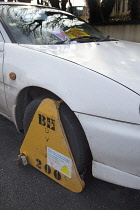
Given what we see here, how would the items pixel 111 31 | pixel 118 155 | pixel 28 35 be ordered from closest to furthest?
pixel 118 155 → pixel 28 35 → pixel 111 31

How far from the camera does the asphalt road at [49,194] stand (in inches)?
65.5

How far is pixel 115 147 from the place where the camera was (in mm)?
1423

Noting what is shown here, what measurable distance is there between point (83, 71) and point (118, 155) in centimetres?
63

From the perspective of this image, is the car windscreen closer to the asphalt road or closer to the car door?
the car door

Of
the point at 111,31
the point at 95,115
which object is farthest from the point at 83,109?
the point at 111,31

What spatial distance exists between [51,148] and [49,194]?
374mm

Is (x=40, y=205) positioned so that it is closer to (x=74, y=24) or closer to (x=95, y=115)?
(x=95, y=115)

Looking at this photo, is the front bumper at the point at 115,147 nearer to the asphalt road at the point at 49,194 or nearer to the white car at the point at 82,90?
the white car at the point at 82,90

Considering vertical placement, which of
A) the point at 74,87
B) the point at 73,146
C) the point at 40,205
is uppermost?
the point at 74,87

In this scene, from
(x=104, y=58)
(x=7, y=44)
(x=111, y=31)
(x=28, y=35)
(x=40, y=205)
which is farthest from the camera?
(x=111, y=31)

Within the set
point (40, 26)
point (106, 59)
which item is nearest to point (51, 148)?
point (106, 59)

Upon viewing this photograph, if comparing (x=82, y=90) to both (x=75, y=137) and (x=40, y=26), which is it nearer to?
(x=75, y=137)

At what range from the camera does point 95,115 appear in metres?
1.46

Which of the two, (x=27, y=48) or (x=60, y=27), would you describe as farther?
(x=60, y=27)
